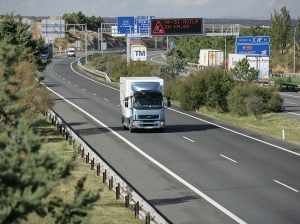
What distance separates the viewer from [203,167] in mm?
26109

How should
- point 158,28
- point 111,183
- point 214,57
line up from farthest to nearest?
point 214,57
point 158,28
point 111,183

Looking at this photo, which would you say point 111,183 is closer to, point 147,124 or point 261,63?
point 147,124

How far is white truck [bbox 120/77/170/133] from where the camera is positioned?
35344mm

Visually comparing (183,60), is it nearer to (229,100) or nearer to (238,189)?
(229,100)

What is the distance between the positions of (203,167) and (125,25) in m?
58.0

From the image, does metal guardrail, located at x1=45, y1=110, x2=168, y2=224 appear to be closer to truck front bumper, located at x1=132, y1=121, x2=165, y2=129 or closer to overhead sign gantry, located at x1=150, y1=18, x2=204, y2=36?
truck front bumper, located at x1=132, y1=121, x2=165, y2=129

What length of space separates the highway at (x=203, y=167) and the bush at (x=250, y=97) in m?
3.11

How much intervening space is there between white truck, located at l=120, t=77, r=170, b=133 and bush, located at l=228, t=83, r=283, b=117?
11435 millimetres

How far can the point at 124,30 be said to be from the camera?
82.9m

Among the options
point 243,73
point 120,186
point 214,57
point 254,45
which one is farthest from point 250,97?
point 214,57

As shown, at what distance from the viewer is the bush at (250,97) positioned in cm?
4634

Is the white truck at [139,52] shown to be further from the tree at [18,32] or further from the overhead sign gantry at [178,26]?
the tree at [18,32]

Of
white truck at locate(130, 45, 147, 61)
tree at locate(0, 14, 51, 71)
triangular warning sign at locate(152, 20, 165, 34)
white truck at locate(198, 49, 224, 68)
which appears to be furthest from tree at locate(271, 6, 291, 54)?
tree at locate(0, 14, 51, 71)

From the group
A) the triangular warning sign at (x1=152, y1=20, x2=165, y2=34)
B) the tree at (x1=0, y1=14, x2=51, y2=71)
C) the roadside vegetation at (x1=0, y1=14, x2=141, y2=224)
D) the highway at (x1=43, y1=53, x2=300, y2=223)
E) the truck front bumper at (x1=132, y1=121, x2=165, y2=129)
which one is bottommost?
the highway at (x1=43, y1=53, x2=300, y2=223)
